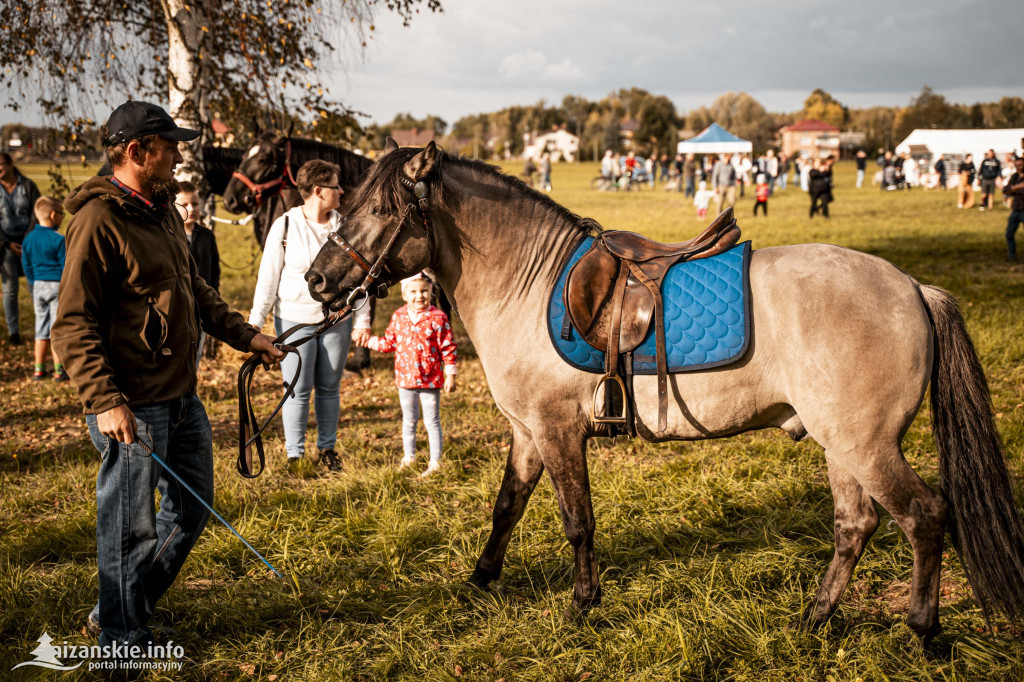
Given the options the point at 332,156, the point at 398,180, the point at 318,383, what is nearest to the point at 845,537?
the point at 398,180

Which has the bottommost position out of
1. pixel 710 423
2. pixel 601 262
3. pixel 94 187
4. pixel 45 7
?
pixel 710 423

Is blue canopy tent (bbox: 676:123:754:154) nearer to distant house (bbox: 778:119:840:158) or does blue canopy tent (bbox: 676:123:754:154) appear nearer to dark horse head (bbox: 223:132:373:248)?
dark horse head (bbox: 223:132:373:248)

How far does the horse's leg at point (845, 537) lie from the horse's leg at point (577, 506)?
109 cm

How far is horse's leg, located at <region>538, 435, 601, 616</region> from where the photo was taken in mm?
3303

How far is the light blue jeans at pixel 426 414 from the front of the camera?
5305 millimetres

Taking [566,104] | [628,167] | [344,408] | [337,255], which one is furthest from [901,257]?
[566,104]

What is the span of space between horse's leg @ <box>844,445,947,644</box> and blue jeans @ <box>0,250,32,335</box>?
10772 mm

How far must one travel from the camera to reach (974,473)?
3115 millimetres

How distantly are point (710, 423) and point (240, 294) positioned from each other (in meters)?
11.5

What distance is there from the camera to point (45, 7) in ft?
26.0

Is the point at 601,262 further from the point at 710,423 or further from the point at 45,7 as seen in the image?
the point at 45,7

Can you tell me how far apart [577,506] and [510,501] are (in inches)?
20.0

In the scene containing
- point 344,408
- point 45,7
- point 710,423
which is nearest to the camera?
point 710,423

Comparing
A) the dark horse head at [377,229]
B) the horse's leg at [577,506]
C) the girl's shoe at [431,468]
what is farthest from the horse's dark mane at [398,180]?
the girl's shoe at [431,468]
